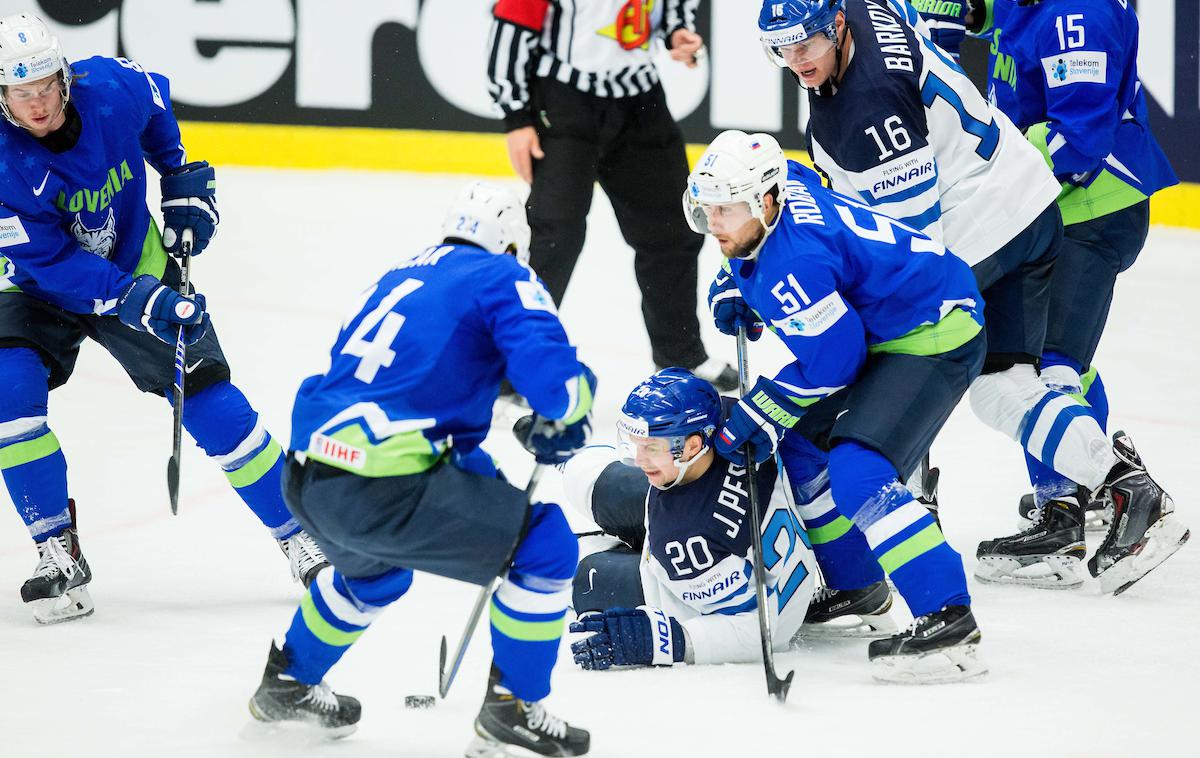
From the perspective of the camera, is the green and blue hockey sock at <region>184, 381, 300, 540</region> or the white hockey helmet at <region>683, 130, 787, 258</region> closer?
the white hockey helmet at <region>683, 130, 787, 258</region>

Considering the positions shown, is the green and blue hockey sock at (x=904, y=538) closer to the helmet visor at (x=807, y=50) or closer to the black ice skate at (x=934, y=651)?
the black ice skate at (x=934, y=651)

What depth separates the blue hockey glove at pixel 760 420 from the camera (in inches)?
129

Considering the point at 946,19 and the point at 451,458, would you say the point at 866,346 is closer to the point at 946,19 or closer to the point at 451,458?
the point at 451,458

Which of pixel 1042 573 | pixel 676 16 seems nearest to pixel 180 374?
pixel 1042 573

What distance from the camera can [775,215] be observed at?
323 centimetres

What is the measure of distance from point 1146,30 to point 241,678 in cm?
544

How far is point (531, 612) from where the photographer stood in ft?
9.11

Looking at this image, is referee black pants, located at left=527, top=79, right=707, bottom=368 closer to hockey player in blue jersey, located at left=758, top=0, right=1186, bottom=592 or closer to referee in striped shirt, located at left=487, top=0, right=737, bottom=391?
referee in striped shirt, located at left=487, top=0, right=737, bottom=391

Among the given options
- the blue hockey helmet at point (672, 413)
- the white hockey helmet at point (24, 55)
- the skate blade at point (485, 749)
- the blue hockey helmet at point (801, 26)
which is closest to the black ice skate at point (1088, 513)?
the blue hockey helmet at point (672, 413)

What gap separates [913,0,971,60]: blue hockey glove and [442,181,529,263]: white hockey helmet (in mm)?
2168

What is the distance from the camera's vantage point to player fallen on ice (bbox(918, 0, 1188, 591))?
3.93 m

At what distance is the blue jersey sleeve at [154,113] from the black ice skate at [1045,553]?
215 cm

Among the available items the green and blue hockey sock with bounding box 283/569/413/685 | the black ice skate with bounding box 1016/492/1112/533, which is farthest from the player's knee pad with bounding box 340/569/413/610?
the black ice skate with bounding box 1016/492/1112/533

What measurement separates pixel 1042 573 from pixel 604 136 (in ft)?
7.60
